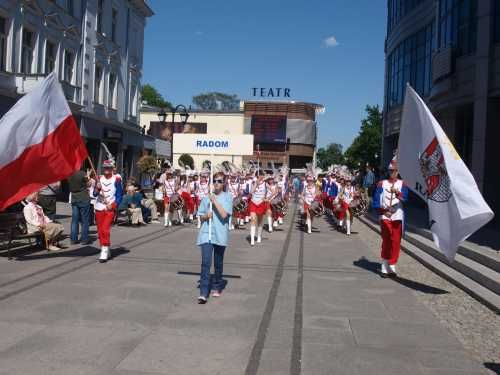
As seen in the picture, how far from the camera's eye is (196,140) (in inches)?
445

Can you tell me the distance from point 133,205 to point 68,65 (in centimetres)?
1328

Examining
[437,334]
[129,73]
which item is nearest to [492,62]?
[437,334]

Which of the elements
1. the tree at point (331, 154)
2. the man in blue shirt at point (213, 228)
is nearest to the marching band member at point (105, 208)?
the man in blue shirt at point (213, 228)

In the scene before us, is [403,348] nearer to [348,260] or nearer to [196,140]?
[348,260]

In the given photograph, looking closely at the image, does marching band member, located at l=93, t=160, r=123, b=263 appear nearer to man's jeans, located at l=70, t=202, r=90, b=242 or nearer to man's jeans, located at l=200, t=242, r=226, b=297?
man's jeans, located at l=70, t=202, r=90, b=242

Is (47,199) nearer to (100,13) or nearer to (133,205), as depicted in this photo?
(133,205)

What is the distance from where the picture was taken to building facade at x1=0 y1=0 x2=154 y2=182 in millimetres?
21844

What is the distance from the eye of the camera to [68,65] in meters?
27.7

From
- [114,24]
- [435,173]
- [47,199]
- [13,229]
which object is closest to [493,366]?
[435,173]

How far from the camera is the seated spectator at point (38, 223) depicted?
11188 millimetres

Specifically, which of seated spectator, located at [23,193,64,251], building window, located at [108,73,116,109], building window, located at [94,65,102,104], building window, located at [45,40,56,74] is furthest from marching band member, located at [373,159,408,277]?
building window, located at [108,73,116,109]

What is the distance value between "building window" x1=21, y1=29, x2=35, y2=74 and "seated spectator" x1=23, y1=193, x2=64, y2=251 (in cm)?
1391

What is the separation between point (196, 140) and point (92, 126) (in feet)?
66.5

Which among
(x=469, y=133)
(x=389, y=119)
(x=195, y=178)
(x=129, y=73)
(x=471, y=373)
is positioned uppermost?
(x=129, y=73)
